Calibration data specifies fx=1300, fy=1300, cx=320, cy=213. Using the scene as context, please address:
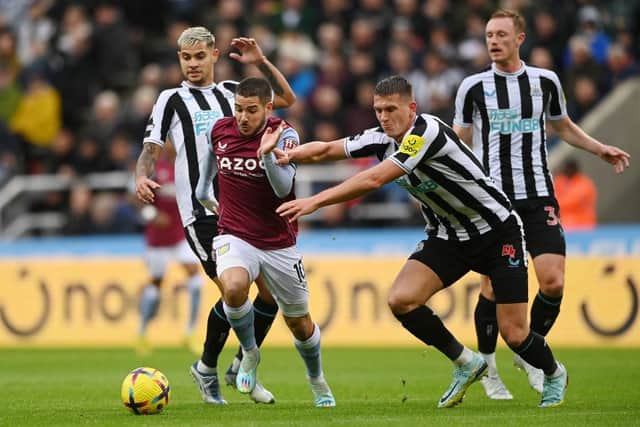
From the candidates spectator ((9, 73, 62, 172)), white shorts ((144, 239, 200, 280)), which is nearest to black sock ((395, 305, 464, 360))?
white shorts ((144, 239, 200, 280))

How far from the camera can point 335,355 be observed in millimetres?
15258

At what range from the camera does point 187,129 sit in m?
9.99

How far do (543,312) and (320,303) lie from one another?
23.6ft

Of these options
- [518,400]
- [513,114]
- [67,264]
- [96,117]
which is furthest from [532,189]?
[96,117]

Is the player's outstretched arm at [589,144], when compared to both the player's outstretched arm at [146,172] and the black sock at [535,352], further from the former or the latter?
the player's outstretched arm at [146,172]

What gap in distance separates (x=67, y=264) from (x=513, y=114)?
9620 mm

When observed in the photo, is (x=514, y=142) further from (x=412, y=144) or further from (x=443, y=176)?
(x=412, y=144)

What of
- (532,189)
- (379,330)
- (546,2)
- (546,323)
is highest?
(546,2)

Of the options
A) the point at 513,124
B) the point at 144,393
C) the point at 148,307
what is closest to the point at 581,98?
the point at 148,307

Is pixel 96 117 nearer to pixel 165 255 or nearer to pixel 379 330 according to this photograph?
pixel 165 255

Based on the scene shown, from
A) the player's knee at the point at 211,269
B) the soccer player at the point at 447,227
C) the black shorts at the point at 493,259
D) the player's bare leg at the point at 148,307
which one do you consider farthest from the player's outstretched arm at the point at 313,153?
the player's bare leg at the point at 148,307

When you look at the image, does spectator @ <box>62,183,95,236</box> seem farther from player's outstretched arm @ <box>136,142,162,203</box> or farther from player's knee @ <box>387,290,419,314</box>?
player's knee @ <box>387,290,419,314</box>

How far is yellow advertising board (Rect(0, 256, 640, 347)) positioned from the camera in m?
15.8

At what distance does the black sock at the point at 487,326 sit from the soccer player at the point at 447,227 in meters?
0.92
